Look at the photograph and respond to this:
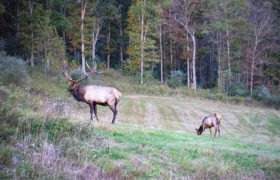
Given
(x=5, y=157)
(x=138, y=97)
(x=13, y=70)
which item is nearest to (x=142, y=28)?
(x=138, y=97)

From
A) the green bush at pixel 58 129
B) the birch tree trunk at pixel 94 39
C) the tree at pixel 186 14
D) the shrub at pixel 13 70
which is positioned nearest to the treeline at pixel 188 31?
the tree at pixel 186 14

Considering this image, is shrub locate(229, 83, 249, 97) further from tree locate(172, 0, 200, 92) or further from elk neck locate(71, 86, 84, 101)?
elk neck locate(71, 86, 84, 101)

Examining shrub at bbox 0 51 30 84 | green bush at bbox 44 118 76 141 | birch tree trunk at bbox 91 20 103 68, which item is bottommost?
green bush at bbox 44 118 76 141

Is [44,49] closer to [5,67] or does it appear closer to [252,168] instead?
[5,67]

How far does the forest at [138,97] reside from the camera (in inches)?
269

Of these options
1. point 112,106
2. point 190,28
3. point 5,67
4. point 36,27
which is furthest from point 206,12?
point 112,106

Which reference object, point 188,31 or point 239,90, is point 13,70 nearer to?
point 188,31

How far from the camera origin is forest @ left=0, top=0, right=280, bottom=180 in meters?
6.83

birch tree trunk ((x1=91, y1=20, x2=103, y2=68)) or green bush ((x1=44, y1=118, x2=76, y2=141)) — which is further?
birch tree trunk ((x1=91, y1=20, x2=103, y2=68))

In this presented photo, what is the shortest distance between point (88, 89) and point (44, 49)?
15948 mm

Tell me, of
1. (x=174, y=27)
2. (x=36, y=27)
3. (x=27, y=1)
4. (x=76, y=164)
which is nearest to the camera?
(x=76, y=164)

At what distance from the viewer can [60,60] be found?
89.0ft

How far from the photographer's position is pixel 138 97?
30.9 m

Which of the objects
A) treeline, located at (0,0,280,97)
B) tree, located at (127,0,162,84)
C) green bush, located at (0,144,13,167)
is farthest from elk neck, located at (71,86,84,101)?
tree, located at (127,0,162,84)
